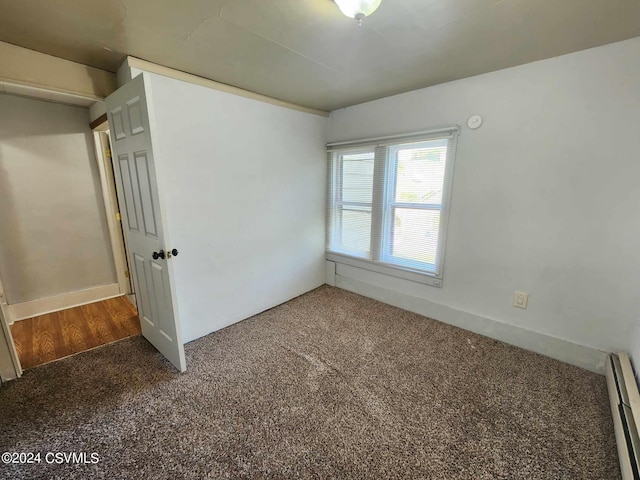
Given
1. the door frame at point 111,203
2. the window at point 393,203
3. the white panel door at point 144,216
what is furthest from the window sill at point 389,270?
the door frame at point 111,203

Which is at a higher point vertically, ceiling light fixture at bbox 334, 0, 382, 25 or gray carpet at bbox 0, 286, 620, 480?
ceiling light fixture at bbox 334, 0, 382, 25

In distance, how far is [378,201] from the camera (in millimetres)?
2873

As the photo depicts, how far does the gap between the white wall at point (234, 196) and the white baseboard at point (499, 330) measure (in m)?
1.07

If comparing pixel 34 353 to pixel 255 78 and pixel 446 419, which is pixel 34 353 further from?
pixel 446 419

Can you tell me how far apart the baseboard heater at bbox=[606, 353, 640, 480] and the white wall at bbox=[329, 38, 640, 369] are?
18 cm

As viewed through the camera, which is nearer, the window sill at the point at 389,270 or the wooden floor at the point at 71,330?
the wooden floor at the point at 71,330

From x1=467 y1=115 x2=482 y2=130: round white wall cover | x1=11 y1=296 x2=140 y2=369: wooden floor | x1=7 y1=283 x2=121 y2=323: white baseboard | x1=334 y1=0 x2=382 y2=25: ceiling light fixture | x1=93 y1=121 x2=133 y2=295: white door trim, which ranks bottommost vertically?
x1=11 y1=296 x2=140 y2=369: wooden floor

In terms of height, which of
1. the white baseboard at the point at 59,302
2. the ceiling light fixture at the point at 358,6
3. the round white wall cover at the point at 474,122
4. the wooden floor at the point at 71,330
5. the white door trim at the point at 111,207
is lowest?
the wooden floor at the point at 71,330

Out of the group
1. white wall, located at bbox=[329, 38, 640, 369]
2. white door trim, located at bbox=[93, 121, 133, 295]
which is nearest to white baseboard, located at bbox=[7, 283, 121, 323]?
white door trim, located at bbox=[93, 121, 133, 295]

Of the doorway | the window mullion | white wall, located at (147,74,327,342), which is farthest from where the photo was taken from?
the window mullion

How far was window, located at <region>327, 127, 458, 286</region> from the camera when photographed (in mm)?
2475

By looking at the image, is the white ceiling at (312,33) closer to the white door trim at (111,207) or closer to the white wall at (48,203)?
the white door trim at (111,207)

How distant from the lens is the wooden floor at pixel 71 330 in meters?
2.13

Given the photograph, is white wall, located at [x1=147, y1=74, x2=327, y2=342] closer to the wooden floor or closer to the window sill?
the window sill
